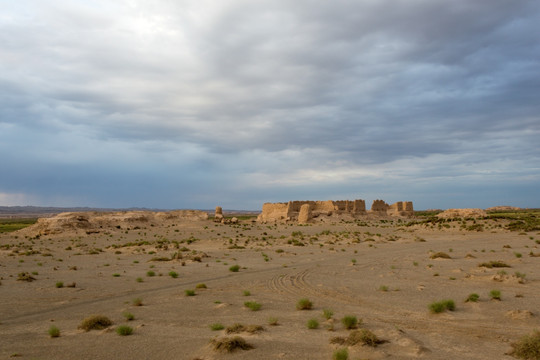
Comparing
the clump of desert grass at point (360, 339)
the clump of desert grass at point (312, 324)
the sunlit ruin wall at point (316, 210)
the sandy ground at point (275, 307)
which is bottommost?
the sandy ground at point (275, 307)

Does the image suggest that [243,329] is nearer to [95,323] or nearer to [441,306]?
[95,323]

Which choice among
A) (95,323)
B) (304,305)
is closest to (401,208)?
(304,305)

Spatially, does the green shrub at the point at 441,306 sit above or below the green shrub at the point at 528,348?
below

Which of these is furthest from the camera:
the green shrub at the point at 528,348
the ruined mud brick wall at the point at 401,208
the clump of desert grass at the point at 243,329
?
the ruined mud brick wall at the point at 401,208

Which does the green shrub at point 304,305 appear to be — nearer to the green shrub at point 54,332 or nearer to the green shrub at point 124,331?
the green shrub at point 124,331

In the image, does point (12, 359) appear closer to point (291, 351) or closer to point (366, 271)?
point (291, 351)

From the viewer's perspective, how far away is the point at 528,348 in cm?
673

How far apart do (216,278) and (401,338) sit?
10891 millimetres

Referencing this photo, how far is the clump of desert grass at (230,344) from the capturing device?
7359 mm

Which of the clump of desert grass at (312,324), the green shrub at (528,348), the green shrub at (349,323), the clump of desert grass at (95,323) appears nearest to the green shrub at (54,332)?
the clump of desert grass at (95,323)

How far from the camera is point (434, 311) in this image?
10.2 metres

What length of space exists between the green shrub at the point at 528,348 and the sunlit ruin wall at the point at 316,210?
60763 mm

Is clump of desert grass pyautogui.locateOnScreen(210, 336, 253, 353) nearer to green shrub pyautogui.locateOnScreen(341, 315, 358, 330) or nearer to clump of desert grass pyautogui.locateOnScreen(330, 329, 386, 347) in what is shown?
clump of desert grass pyautogui.locateOnScreen(330, 329, 386, 347)

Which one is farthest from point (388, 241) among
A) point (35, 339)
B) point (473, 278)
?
point (35, 339)
